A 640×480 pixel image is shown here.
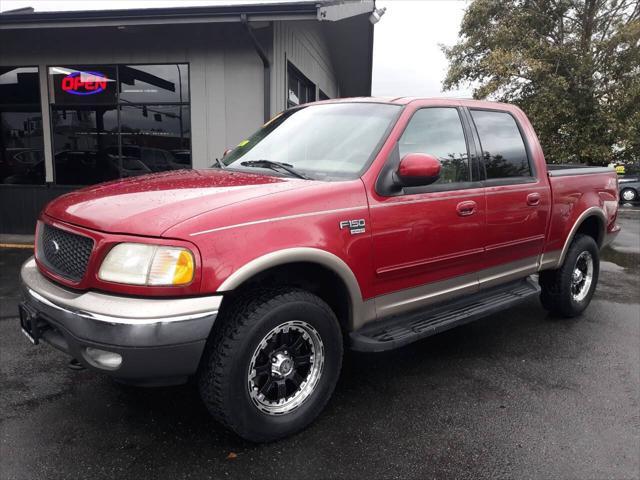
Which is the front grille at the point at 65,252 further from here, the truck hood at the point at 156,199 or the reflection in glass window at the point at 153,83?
the reflection in glass window at the point at 153,83

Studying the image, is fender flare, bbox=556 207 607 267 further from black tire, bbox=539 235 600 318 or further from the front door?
the front door

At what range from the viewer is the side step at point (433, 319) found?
3221 mm

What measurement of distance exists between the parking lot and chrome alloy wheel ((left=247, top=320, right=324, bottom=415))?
235 mm

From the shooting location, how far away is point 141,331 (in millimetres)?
2373

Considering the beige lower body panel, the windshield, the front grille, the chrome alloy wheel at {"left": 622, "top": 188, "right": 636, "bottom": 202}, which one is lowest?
the chrome alloy wheel at {"left": 622, "top": 188, "right": 636, "bottom": 202}

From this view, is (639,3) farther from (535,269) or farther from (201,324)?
(201,324)

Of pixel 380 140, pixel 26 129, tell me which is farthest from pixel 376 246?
pixel 26 129

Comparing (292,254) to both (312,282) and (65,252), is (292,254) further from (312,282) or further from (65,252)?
(65,252)

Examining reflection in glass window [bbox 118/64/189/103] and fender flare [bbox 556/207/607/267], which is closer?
fender flare [bbox 556/207/607/267]

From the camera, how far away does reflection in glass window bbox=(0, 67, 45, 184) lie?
9.52 metres

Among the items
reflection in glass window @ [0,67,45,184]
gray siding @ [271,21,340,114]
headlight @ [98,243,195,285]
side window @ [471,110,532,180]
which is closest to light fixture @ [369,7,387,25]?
gray siding @ [271,21,340,114]

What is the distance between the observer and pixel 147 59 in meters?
8.97

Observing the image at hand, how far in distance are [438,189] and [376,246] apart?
2.35ft

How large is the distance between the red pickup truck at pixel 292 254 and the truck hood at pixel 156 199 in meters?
0.01
